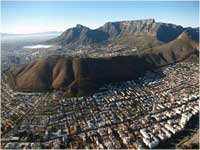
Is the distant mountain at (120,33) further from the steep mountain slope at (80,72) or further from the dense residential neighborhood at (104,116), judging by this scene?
the dense residential neighborhood at (104,116)

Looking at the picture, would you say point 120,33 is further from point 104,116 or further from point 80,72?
point 104,116

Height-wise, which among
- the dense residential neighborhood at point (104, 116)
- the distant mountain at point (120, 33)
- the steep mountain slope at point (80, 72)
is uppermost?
the distant mountain at point (120, 33)

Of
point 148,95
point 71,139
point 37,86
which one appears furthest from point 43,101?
point 148,95

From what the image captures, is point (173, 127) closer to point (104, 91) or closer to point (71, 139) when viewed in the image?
point (71, 139)

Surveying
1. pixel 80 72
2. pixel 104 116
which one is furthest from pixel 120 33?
pixel 104 116

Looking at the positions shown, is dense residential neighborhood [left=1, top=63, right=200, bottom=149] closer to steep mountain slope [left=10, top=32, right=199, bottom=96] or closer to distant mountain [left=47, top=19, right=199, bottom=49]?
steep mountain slope [left=10, top=32, right=199, bottom=96]

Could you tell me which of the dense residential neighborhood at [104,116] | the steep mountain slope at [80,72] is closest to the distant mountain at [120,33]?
the steep mountain slope at [80,72]

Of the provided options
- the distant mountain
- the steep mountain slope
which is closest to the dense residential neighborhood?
the steep mountain slope
